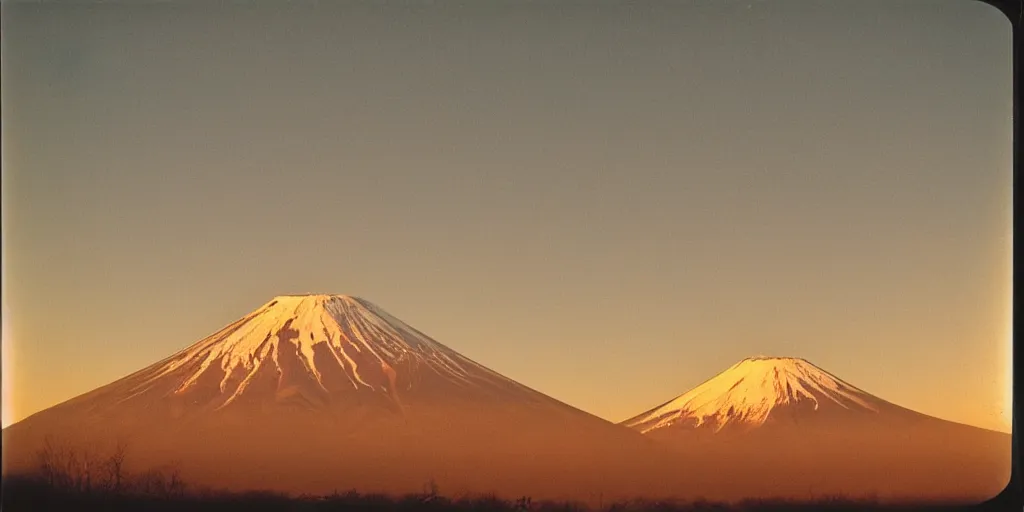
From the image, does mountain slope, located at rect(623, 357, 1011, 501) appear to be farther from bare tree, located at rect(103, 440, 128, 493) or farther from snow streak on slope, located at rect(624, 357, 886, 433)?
bare tree, located at rect(103, 440, 128, 493)

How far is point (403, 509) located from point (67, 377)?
4.28 ft

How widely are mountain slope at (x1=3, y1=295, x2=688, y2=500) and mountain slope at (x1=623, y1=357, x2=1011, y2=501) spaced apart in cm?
18

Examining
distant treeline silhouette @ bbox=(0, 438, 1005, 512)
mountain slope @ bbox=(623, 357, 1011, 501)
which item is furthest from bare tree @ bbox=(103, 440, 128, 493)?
mountain slope @ bbox=(623, 357, 1011, 501)

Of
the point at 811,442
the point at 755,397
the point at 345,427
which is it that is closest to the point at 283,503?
the point at 345,427

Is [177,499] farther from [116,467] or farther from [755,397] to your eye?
[755,397]

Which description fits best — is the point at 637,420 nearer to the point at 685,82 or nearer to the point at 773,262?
the point at 773,262

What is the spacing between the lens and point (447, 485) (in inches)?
201

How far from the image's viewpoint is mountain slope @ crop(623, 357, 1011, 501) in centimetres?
508

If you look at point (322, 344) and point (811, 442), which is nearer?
point (811, 442)

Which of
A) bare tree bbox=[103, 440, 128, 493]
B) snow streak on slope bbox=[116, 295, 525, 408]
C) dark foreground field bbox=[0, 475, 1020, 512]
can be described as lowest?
dark foreground field bbox=[0, 475, 1020, 512]

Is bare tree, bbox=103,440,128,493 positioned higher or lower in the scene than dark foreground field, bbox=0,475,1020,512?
higher

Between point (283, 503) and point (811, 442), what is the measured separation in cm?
190

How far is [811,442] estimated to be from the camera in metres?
5.15

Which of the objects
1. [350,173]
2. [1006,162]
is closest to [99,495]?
[350,173]
